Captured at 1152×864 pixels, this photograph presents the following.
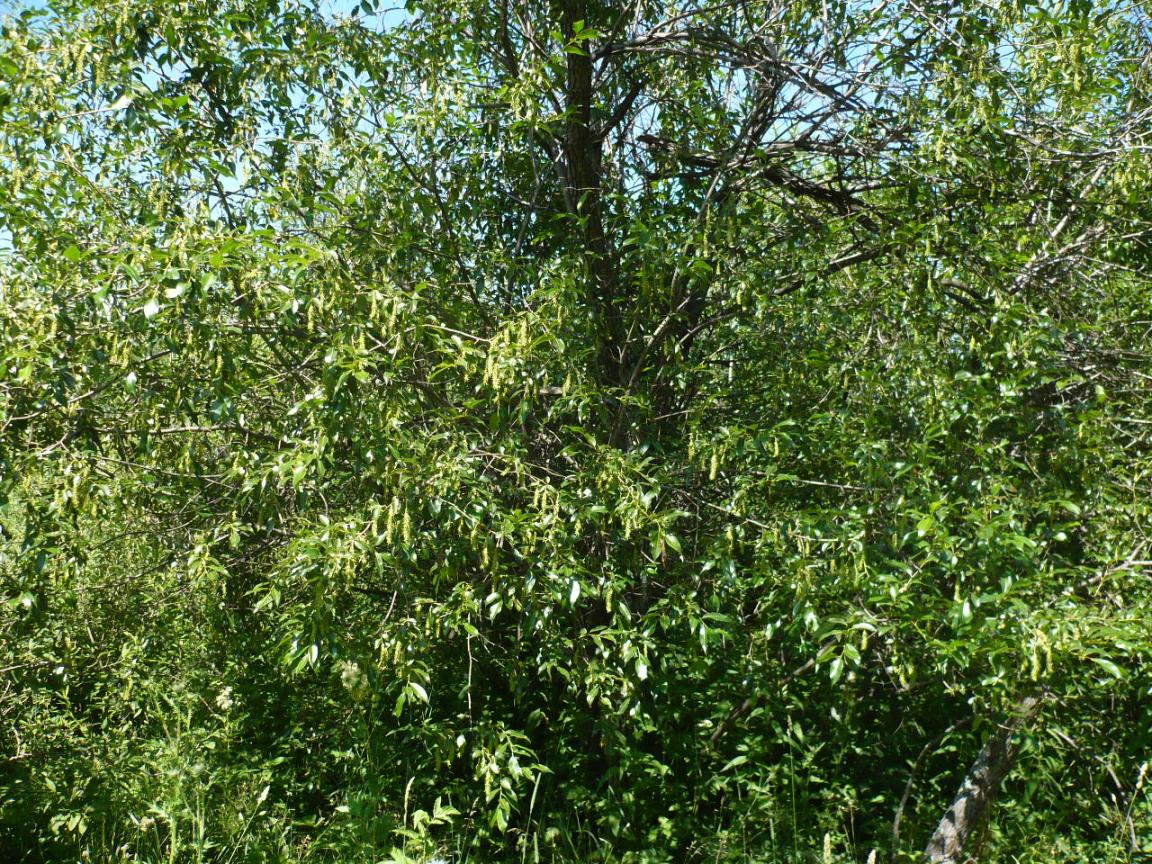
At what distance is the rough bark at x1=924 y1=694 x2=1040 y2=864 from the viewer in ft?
13.3

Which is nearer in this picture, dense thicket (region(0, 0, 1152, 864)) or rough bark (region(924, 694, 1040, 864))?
dense thicket (region(0, 0, 1152, 864))

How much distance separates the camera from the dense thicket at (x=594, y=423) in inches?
Answer: 128

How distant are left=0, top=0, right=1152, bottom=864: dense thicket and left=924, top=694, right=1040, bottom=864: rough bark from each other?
19 mm

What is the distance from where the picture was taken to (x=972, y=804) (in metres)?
4.09

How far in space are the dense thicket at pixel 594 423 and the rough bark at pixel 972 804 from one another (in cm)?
2

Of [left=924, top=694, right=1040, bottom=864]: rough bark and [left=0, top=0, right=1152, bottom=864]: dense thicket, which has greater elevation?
[left=0, top=0, right=1152, bottom=864]: dense thicket

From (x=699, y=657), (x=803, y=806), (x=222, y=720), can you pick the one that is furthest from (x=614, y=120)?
(x=222, y=720)

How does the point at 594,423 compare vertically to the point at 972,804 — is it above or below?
above

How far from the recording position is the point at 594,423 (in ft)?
13.3

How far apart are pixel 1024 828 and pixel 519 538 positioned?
106 inches

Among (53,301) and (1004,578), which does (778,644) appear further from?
(53,301)

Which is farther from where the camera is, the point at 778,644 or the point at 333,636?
the point at 778,644

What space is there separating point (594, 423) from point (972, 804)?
2.12 m

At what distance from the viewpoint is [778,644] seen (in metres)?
4.45
